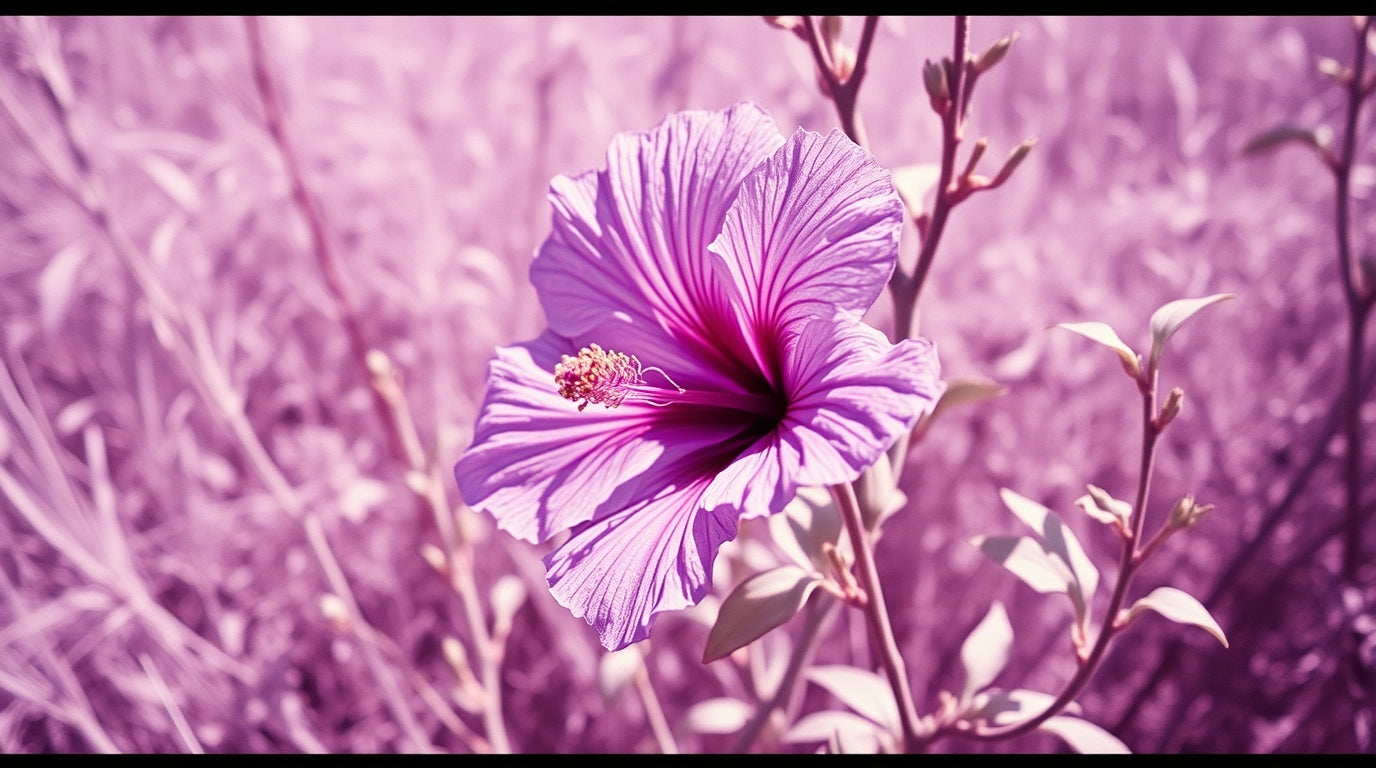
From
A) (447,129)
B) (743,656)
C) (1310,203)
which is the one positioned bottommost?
(743,656)

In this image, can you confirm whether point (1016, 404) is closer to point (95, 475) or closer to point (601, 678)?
point (601, 678)

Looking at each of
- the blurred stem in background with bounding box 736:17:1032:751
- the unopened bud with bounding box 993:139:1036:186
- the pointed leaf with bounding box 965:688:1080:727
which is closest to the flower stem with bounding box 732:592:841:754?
the blurred stem in background with bounding box 736:17:1032:751

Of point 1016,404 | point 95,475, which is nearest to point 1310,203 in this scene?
point 1016,404

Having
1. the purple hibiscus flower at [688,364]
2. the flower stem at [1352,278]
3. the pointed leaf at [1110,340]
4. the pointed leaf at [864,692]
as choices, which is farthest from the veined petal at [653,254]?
the flower stem at [1352,278]

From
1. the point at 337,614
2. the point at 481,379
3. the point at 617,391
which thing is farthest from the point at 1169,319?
the point at 481,379

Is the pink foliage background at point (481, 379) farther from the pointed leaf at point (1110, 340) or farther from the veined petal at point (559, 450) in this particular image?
the pointed leaf at point (1110, 340)

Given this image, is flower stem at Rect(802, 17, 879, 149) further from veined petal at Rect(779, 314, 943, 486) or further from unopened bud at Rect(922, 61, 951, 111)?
veined petal at Rect(779, 314, 943, 486)
